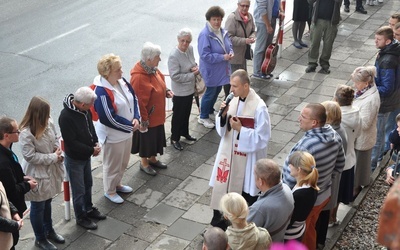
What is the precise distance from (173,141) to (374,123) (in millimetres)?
3062

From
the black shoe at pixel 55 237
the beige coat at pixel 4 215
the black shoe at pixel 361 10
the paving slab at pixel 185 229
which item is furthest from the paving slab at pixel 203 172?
the black shoe at pixel 361 10

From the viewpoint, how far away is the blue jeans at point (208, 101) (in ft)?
30.5

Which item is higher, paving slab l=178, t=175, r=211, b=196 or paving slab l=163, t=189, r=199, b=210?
paving slab l=163, t=189, r=199, b=210

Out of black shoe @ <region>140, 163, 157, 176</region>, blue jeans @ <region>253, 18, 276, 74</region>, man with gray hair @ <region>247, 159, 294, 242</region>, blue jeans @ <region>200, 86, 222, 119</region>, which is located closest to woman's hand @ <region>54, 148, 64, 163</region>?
black shoe @ <region>140, 163, 157, 176</region>

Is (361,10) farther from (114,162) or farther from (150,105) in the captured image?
(114,162)

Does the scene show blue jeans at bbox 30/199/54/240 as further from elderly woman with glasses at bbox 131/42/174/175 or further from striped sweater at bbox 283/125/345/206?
striped sweater at bbox 283/125/345/206

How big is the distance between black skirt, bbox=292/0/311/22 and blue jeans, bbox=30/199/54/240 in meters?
7.94

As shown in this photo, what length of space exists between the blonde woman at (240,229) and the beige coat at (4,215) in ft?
6.36

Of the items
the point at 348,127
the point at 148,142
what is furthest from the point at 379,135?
Result: the point at 148,142

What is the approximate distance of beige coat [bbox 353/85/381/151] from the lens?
692 cm

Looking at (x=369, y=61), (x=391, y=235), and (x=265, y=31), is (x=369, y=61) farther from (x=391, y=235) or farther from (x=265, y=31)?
(x=391, y=235)

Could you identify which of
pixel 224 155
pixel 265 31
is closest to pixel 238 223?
pixel 224 155

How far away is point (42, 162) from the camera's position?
5.95m

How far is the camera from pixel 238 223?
4.30 meters
